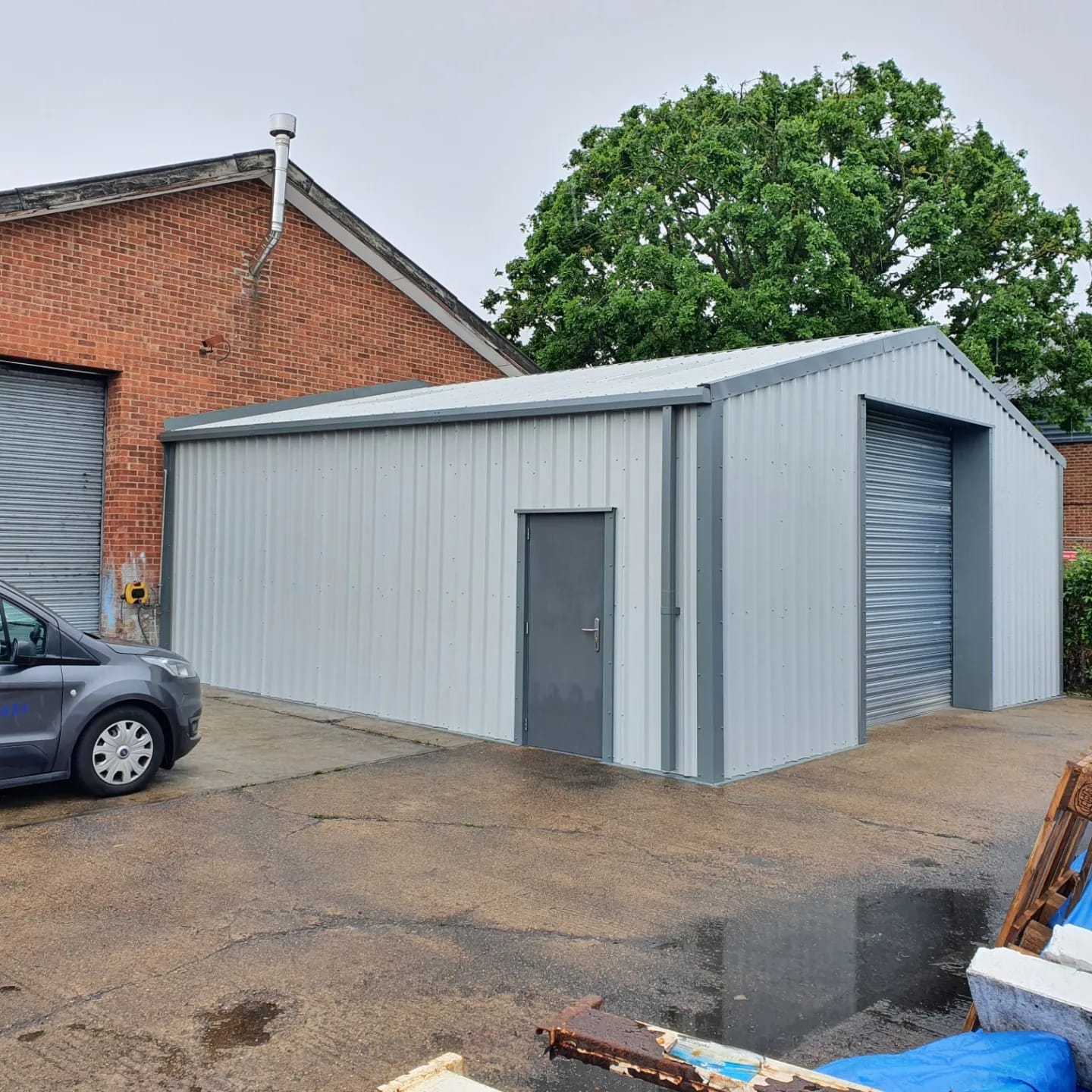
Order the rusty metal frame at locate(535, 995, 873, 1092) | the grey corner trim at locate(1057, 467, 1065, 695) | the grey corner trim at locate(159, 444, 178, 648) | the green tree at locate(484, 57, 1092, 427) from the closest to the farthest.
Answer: the rusty metal frame at locate(535, 995, 873, 1092) < the grey corner trim at locate(159, 444, 178, 648) < the grey corner trim at locate(1057, 467, 1065, 695) < the green tree at locate(484, 57, 1092, 427)

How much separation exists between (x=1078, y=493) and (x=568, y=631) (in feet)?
69.8

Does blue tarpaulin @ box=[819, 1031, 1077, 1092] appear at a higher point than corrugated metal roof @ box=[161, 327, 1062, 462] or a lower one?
lower

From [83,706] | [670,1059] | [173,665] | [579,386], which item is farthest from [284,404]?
[670,1059]

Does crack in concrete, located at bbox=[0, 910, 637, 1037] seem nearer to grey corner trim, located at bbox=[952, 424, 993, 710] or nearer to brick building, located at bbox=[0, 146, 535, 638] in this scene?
grey corner trim, located at bbox=[952, 424, 993, 710]

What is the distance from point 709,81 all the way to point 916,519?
1837 centimetres

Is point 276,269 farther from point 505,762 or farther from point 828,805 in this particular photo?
point 828,805

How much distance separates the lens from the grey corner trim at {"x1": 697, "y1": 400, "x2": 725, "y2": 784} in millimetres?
8375

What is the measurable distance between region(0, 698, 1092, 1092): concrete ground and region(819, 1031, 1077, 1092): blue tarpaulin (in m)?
1.06

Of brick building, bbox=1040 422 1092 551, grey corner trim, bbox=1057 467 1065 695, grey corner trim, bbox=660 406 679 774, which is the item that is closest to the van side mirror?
grey corner trim, bbox=660 406 679 774

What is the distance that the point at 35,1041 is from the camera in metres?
4.03

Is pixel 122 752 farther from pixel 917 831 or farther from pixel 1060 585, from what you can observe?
pixel 1060 585

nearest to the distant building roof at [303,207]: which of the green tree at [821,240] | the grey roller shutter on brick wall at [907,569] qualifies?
the green tree at [821,240]

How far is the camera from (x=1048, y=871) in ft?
13.2

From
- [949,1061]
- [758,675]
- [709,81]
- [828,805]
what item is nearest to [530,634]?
[758,675]
